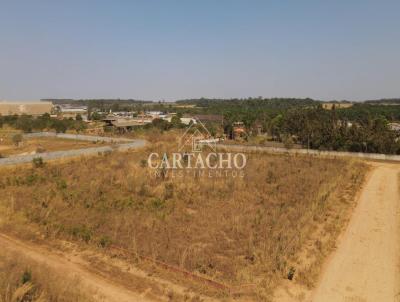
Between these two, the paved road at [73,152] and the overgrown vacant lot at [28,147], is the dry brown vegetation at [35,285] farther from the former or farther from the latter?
the overgrown vacant lot at [28,147]

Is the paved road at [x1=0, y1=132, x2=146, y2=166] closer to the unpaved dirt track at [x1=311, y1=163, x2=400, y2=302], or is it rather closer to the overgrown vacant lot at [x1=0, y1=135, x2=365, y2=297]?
the overgrown vacant lot at [x1=0, y1=135, x2=365, y2=297]

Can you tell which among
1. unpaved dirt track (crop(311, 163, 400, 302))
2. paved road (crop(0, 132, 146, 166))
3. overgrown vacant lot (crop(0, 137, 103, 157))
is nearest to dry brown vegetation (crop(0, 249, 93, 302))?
unpaved dirt track (crop(311, 163, 400, 302))

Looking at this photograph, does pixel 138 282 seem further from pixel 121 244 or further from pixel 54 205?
pixel 54 205

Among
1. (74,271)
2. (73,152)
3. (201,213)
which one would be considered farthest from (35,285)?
(73,152)

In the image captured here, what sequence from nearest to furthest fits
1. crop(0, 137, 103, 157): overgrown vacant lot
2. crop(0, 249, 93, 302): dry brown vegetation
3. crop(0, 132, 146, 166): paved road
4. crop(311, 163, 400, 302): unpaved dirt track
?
crop(0, 249, 93, 302): dry brown vegetation → crop(311, 163, 400, 302): unpaved dirt track → crop(0, 132, 146, 166): paved road → crop(0, 137, 103, 157): overgrown vacant lot

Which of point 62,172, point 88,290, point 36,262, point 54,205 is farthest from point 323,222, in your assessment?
point 62,172
